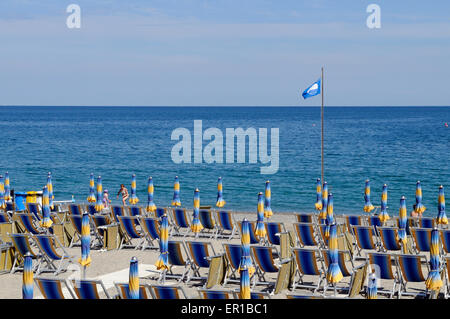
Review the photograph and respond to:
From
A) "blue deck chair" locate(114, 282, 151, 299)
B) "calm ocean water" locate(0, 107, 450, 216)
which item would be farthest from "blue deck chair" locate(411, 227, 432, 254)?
"calm ocean water" locate(0, 107, 450, 216)

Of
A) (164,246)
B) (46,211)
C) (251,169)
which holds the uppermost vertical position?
(46,211)

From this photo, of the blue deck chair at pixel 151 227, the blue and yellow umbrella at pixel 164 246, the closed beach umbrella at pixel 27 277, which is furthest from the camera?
the blue deck chair at pixel 151 227

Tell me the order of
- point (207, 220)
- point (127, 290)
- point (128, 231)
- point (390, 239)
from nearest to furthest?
point (127, 290) → point (390, 239) → point (128, 231) → point (207, 220)

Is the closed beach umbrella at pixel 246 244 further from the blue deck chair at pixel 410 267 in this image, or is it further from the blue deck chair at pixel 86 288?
the blue deck chair at pixel 86 288

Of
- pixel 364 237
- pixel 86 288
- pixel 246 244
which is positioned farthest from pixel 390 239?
pixel 86 288

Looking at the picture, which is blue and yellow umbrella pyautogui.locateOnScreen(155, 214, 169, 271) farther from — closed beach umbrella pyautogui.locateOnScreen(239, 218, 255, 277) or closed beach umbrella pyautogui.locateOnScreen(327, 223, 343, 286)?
closed beach umbrella pyautogui.locateOnScreen(327, 223, 343, 286)

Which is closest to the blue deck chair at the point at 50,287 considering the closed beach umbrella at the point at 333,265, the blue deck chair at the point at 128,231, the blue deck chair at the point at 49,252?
the blue deck chair at the point at 49,252

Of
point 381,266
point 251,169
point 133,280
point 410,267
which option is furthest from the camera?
point 251,169

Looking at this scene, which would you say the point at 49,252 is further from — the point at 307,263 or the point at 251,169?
the point at 251,169

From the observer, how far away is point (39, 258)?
1293cm

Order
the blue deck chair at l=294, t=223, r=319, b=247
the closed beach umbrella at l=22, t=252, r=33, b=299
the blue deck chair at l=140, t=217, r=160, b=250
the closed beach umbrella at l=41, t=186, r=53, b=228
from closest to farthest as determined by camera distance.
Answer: the closed beach umbrella at l=22, t=252, r=33, b=299, the blue deck chair at l=294, t=223, r=319, b=247, the blue deck chair at l=140, t=217, r=160, b=250, the closed beach umbrella at l=41, t=186, r=53, b=228

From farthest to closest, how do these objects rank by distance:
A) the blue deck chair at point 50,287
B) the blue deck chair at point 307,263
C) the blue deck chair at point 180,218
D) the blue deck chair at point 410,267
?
the blue deck chair at point 180,218 < the blue deck chair at point 307,263 < the blue deck chair at point 410,267 < the blue deck chair at point 50,287

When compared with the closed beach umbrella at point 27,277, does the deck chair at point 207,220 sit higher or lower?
lower

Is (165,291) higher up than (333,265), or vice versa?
(165,291)
